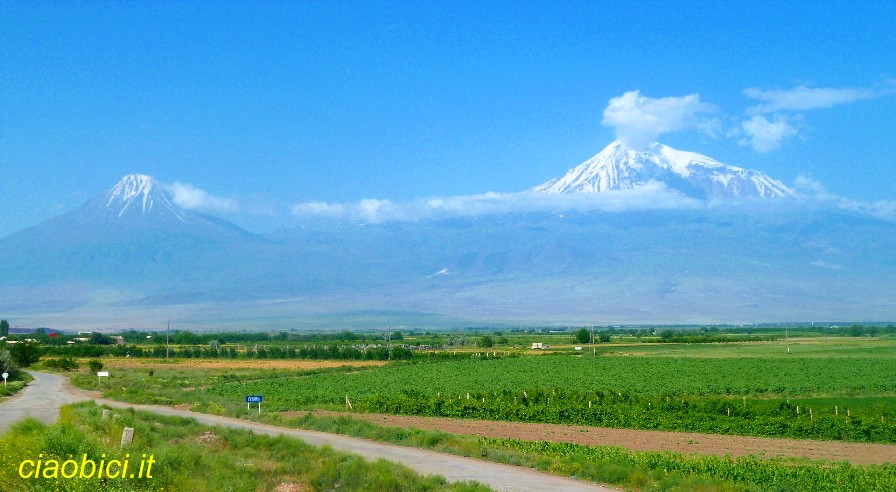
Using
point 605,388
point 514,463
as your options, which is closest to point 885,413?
point 605,388

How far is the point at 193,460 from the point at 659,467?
11390mm

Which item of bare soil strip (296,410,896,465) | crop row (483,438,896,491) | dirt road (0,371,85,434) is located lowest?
bare soil strip (296,410,896,465)

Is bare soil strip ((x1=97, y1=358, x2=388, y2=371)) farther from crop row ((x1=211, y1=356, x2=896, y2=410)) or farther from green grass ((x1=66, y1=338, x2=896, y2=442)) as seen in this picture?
crop row ((x1=211, y1=356, x2=896, y2=410))

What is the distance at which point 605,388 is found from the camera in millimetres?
51156

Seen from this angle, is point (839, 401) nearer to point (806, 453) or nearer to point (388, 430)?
point (806, 453)

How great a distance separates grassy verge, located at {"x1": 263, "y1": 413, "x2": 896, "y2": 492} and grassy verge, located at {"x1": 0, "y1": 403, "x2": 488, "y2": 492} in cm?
434

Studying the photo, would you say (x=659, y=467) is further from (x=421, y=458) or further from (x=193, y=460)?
(x=193, y=460)

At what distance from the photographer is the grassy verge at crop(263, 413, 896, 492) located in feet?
63.7

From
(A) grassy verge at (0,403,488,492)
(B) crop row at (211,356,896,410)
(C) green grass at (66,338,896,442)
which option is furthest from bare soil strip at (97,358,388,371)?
(A) grassy verge at (0,403,488,492)

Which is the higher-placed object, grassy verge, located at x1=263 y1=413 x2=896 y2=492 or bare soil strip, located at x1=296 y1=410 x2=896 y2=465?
grassy verge, located at x1=263 y1=413 x2=896 y2=492

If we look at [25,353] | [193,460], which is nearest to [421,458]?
[193,460]

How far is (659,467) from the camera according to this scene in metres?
21.3

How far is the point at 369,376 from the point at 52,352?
60489 mm

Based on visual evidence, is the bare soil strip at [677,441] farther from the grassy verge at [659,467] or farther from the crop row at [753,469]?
the crop row at [753,469]
